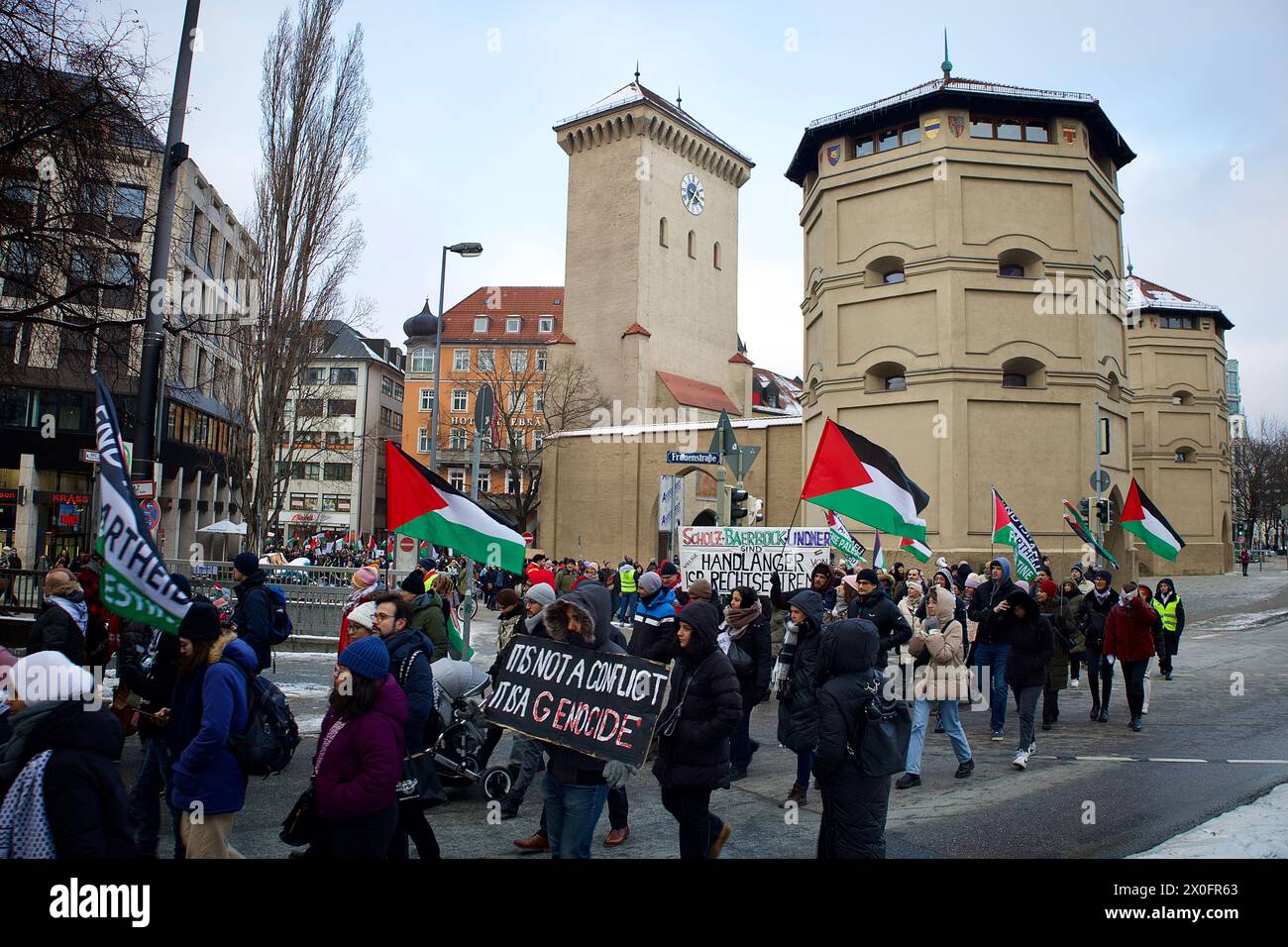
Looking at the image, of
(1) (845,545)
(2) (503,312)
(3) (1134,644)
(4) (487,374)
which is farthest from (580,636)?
(2) (503,312)

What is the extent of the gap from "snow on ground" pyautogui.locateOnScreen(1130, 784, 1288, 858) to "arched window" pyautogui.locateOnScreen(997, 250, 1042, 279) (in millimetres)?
26932

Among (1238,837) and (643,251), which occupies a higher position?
(643,251)

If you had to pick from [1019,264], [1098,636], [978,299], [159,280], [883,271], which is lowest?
[1098,636]

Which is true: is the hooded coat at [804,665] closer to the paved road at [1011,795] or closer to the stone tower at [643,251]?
the paved road at [1011,795]

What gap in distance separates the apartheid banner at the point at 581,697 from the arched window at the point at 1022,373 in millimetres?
28677

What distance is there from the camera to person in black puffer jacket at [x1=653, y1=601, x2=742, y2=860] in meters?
5.31

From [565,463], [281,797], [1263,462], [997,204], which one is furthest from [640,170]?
[1263,462]

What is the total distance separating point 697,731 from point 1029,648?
5.58 m

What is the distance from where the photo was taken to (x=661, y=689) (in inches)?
213

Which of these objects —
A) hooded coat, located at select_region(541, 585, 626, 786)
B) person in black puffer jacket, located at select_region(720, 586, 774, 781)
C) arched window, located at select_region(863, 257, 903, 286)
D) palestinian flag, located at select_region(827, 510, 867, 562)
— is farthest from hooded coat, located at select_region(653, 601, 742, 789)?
arched window, located at select_region(863, 257, 903, 286)

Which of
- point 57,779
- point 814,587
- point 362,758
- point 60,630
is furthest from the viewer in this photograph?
point 814,587

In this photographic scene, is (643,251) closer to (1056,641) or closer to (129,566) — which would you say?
(1056,641)

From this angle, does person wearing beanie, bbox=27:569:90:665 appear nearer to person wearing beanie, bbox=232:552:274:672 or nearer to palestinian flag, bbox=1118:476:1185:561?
person wearing beanie, bbox=232:552:274:672

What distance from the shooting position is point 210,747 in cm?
472
